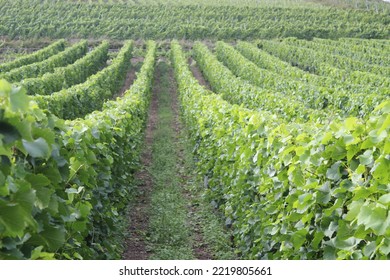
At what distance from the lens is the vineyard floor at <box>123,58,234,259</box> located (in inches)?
383

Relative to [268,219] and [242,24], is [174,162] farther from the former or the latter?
[242,24]

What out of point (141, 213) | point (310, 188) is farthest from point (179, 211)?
point (310, 188)

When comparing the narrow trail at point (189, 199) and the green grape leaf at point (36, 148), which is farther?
the narrow trail at point (189, 199)

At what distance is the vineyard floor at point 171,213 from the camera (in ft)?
31.9

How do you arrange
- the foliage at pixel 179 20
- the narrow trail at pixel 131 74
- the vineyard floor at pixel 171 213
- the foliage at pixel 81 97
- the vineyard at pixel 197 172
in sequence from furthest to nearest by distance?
1. the foliage at pixel 179 20
2. the narrow trail at pixel 131 74
3. the foliage at pixel 81 97
4. the vineyard floor at pixel 171 213
5. the vineyard at pixel 197 172

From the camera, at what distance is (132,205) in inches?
476

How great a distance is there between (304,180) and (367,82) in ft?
75.4

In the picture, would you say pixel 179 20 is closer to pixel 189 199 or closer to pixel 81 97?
pixel 81 97

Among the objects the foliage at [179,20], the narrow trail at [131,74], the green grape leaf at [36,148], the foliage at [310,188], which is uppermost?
the green grape leaf at [36,148]

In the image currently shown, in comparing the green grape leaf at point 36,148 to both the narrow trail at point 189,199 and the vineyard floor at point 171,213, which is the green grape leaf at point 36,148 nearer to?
the vineyard floor at point 171,213

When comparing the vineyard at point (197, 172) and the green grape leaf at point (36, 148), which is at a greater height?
the green grape leaf at point (36, 148)

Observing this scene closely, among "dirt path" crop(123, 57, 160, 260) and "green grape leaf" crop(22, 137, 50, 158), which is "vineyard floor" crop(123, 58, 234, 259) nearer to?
"dirt path" crop(123, 57, 160, 260)

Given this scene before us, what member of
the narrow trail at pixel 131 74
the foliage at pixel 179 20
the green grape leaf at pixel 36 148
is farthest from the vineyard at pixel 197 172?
the foliage at pixel 179 20

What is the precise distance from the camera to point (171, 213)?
11680 mm
